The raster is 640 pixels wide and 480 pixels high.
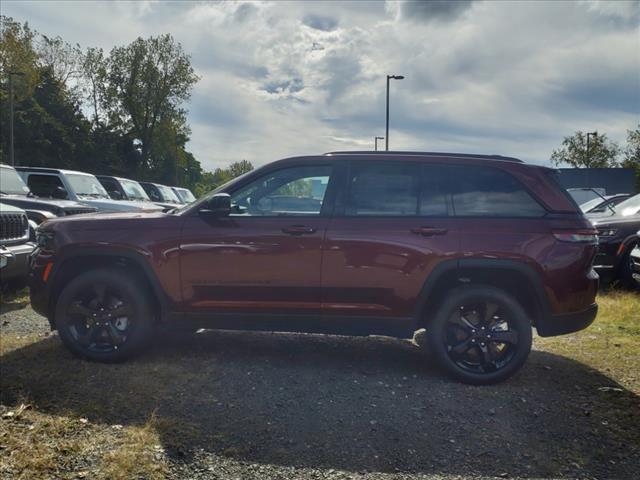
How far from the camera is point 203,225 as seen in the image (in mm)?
4457

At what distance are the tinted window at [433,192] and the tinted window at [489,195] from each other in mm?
92

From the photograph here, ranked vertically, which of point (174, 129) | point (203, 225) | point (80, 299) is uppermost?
point (174, 129)

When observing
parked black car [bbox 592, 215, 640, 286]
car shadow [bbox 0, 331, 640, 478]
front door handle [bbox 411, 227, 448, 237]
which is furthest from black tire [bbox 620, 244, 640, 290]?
front door handle [bbox 411, 227, 448, 237]

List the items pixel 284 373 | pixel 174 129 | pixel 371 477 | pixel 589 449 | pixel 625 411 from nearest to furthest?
pixel 371 477 → pixel 589 449 → pixel 625 411 → pixel 284 373 → pixel 174 129

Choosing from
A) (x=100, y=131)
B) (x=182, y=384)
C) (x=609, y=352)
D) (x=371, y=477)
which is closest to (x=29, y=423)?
(x=182, y=384)

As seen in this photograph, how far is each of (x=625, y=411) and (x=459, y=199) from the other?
202cm

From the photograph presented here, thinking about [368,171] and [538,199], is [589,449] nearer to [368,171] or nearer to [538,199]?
[538,199]

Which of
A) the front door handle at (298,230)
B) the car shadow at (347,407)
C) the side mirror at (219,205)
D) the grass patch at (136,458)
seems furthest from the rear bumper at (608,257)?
the grass patch at (136,458)

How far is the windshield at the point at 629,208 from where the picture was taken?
28.6ft

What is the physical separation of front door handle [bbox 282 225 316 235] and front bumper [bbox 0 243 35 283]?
388cm

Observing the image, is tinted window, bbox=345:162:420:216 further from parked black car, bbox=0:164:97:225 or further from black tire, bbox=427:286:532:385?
parked black car, bbox=0:164:97:225

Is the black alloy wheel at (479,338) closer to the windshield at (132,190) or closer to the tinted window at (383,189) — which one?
the tinted window at (383,189)

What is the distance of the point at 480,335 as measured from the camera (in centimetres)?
431

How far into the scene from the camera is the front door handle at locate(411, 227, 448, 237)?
13.9ft
